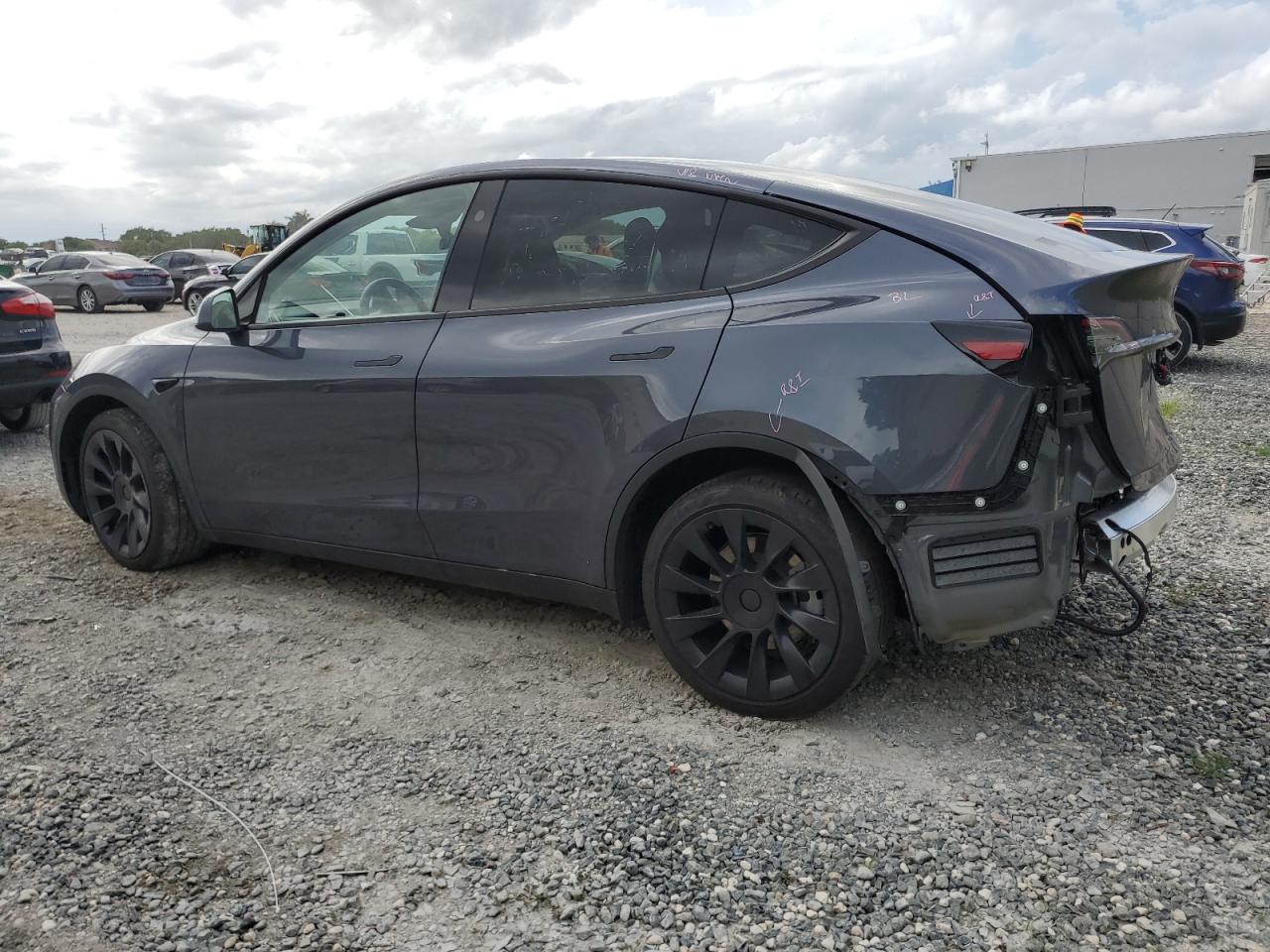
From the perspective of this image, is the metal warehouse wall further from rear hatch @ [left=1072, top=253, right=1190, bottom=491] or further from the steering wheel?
the steering wheel

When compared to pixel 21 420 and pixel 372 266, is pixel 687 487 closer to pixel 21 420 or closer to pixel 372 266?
pixel 372 266

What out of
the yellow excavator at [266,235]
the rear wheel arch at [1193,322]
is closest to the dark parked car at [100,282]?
the yellow excavator at [266,235]

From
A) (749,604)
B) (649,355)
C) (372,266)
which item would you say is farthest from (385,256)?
(749,604)

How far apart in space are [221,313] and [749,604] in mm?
2440

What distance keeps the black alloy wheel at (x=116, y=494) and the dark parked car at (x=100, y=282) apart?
19683 millimetres

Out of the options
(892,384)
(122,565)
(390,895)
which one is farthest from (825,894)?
(122,565)

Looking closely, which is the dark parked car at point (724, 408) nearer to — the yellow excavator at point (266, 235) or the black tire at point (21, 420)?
the black tire at point (21, 420)

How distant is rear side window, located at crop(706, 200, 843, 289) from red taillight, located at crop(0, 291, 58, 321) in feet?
20.0

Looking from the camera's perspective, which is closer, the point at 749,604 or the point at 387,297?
the point at 749,604

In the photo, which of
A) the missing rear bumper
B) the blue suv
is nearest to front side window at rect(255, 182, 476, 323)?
the missing rear bumper

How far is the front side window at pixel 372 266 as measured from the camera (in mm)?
3654

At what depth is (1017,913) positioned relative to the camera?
2246 millimetres

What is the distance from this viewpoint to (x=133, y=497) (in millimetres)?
4441

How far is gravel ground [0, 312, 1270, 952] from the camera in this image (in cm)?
227
